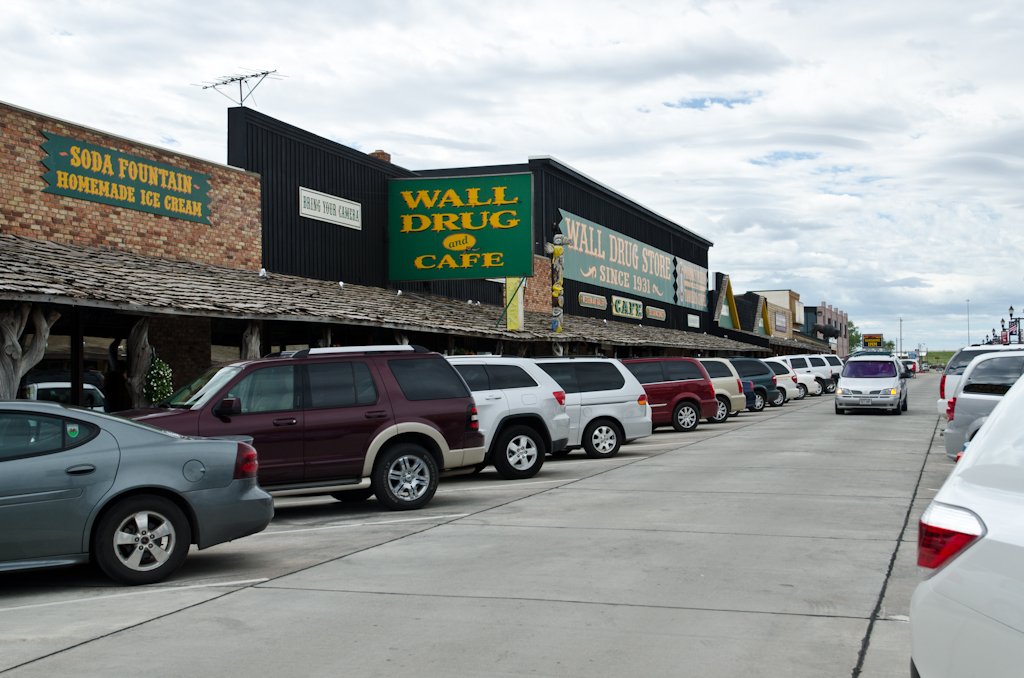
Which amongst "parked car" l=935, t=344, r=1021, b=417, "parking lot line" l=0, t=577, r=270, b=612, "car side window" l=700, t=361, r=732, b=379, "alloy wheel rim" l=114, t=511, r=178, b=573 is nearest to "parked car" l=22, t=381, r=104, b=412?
"alloy wheel rim" l=114, t=511, r=178, b=573

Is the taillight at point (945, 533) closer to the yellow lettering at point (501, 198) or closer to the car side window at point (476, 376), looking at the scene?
the car side window at point (476, 376)

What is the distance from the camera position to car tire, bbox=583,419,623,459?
17297 millimetres

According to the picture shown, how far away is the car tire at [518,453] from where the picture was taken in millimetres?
13984

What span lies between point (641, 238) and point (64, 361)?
37.0 m

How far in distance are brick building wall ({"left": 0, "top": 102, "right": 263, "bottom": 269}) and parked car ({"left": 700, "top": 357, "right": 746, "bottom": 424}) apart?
1319cm

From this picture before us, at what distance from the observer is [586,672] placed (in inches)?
196

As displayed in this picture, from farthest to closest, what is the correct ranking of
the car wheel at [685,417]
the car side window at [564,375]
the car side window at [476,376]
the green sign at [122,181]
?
the car wheel at [685,417] → the car side window at [564,375] → the green sign at [122,181] → the car side window at [476,376]

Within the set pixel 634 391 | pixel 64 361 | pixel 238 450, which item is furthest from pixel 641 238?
pixel 238 450

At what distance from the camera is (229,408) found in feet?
31.7

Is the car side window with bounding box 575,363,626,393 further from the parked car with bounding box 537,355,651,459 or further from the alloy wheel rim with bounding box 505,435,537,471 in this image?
the alloy wheel rim with bounding box 505,435,537,471

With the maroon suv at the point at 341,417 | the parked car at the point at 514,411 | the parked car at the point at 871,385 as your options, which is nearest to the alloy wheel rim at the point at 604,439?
the parked car at the point at 514,411

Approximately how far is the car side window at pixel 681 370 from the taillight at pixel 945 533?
1987 centimetres

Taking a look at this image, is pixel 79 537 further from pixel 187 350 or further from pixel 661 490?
pixel 187 350

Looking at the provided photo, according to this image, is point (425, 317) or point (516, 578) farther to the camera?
point (425, 317)
